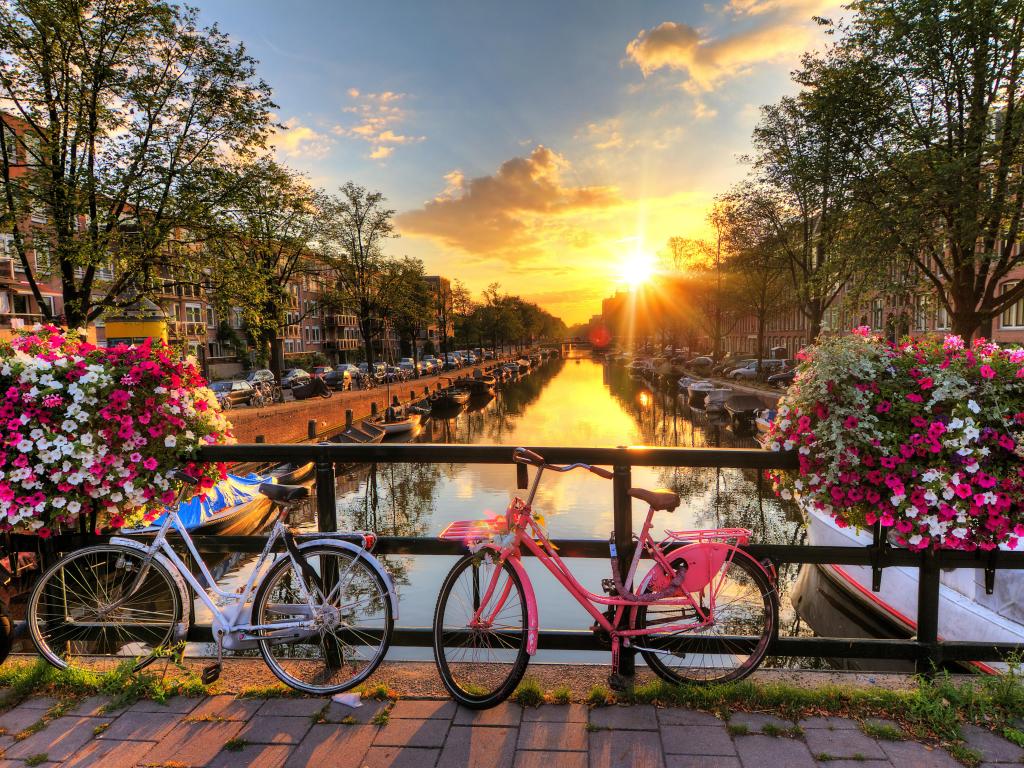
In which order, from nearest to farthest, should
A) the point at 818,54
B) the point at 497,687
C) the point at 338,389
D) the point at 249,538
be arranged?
1. the point at 497,687
2. the point at 249,538
3. the point at 818,54
4. the point at 338,389

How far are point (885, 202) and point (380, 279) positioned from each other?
102 feet

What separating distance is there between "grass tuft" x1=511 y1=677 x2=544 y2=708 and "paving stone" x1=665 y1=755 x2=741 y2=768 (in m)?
0.62

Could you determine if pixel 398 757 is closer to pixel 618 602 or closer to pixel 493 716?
pixel 493 716

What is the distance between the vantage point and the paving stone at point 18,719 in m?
2.65

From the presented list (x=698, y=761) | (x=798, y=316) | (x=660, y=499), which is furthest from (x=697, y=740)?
(x=798, y=316)

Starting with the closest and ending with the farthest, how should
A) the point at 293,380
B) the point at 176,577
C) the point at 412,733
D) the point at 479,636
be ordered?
the point at 412,733
the point at 479,636
the point at 176,577
the point at 293,380

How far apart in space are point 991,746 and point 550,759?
1.74 metres

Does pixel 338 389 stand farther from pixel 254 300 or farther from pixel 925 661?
pixel 925 661

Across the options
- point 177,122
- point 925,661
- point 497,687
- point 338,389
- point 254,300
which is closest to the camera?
point 497,687

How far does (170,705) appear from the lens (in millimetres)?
2838

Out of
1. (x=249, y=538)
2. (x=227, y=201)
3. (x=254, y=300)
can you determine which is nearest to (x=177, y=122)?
(x=227, y=201)

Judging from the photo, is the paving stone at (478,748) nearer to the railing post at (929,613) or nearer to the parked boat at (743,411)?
the railing post at (929,613)

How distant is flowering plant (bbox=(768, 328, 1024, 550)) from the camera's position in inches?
108

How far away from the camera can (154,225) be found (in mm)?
14320
